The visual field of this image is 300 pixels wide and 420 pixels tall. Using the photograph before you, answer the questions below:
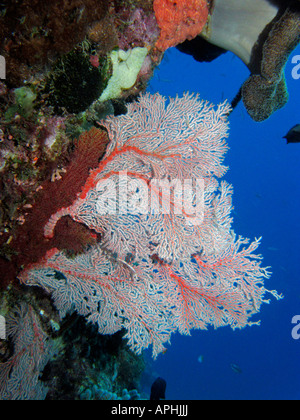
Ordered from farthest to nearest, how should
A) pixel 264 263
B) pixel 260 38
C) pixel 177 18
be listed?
pixel 264 263, pixel 260 38, pixel 177 18

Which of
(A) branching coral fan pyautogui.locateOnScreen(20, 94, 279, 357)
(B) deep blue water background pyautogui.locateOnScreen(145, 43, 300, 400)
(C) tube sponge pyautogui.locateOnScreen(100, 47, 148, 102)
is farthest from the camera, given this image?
(B) deep blue water background pyautogui.locateOnScreen(145, 43, 300, 400)

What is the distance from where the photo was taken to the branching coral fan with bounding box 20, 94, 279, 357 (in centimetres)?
294

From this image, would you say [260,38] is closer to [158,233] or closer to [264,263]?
[158,233]

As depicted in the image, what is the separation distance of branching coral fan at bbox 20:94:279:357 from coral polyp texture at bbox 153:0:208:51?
95cm

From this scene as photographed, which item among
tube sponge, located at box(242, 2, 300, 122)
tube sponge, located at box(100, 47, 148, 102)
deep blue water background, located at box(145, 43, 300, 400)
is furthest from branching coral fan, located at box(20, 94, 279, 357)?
deep blue water background, located at box(145, 43, 300, 400)

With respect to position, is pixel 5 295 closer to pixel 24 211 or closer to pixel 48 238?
pixel 48 238

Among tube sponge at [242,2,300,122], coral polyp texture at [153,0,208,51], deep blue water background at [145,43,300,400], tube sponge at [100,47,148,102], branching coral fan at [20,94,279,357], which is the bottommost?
branching coral fan at [20,94,279,357]

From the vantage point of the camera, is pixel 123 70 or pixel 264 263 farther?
pixel 264 263

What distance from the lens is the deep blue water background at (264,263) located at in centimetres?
4959

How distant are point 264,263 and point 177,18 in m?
71.2

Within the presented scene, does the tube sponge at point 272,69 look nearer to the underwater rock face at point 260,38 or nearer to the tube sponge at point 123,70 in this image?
the underwater rock face at point 260,38

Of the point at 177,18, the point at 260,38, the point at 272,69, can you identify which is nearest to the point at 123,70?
the point at 177,18

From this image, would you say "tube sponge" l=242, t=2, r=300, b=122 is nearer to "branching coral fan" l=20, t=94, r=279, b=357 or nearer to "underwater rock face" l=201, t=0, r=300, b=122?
"underwater rock face" l=201, t=0, r=300, b=122

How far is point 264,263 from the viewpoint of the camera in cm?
6512
